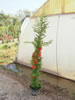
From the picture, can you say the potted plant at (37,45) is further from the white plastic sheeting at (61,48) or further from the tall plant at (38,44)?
the white plastic sheeting at (61,48)

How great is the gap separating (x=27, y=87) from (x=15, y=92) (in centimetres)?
40

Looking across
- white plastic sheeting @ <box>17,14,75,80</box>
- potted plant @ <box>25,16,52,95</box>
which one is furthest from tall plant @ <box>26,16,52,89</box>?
white plastic sheeting @ <box>17,14,75,80</box>

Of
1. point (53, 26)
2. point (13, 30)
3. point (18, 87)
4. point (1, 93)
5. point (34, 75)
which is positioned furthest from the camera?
point (13, 30)

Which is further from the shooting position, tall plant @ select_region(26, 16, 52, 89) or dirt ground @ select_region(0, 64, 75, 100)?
dirt ground @ select_region(0, 64, 75, 100)

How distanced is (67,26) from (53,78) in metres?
1.83

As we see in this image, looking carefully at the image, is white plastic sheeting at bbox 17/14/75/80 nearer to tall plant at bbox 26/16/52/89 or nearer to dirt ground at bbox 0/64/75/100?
dirt ground at bbox 0/64/75/100

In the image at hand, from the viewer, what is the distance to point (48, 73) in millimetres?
4121

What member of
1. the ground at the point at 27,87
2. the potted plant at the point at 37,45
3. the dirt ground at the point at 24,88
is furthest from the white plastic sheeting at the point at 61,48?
the potted plant at the point at 37,45

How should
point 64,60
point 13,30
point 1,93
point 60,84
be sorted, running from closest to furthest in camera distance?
point 1,93
point 60,84
point 64,60
point 13,30

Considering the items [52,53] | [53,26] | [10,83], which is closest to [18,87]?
[10,83]

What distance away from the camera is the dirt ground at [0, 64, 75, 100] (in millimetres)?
2664

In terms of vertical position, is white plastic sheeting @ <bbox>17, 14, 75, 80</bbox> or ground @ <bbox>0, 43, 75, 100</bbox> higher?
white plastic sheeting @ <bbox>17, 14, 75, 80</bbox>

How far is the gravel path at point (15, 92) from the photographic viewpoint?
2.63 metres

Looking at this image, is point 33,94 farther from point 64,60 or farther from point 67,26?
point 67,26
